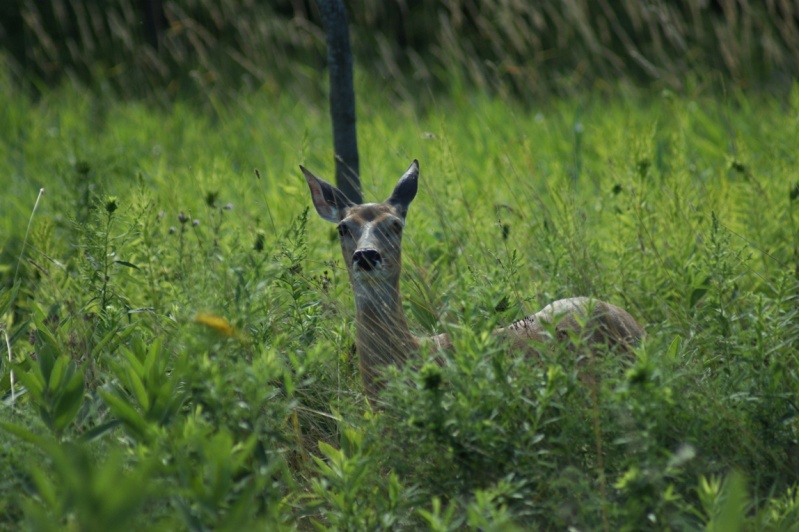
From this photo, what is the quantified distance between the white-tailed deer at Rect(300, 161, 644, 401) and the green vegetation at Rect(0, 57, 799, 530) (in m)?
0.10

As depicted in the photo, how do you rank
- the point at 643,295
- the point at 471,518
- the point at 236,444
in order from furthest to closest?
the point at 643,295 < the point at 236,444 < the point at 471,518

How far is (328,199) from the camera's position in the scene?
14.0 ft

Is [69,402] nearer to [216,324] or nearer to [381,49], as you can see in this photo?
[216,324]

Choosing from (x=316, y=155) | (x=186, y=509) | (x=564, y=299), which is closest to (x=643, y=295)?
(x=564, y=299)

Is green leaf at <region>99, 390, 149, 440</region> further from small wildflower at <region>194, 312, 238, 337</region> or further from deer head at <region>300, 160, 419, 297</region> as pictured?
deer head at <region>300, 160, 419, 297</region>

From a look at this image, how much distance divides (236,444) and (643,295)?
7.21 ft

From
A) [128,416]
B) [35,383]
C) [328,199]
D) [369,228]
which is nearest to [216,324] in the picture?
[128,416]

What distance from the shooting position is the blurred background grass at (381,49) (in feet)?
29.7

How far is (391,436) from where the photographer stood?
3002 mm

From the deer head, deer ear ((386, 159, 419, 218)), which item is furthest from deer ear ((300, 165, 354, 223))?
deer ear ((386, 159, 419, 218))

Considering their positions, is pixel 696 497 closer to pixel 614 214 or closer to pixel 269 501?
pixel 269 501

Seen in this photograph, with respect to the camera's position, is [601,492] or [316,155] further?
[316,155]

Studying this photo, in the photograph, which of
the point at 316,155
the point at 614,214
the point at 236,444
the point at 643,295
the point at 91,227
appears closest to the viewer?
the point at 236,444

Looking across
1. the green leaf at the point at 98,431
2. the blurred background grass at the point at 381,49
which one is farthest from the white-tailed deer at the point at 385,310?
the blurred background grass at the point at 381,49
